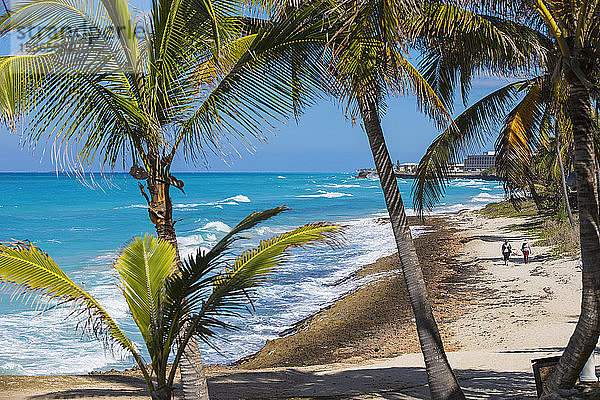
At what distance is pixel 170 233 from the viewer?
5539 mm

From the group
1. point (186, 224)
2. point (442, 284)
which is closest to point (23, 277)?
point (442, 284)

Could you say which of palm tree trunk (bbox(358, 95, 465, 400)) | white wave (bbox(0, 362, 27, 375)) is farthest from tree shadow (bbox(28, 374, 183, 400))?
white wave (bbox(0, 362, 27, 375))

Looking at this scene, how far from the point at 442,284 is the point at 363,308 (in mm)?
4102

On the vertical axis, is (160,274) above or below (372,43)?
below

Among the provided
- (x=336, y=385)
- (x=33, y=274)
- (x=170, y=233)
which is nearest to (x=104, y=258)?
(x=336, y=385)

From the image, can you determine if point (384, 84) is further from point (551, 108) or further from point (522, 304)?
point (522, 304)

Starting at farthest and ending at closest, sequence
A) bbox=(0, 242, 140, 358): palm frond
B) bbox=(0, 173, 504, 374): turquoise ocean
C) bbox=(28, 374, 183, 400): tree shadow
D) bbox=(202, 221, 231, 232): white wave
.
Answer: bbox=(202, 221, 231, 232): white wave < bbox=(0, 173, 504, 374): turquoise ocean < bbox=(28, 374, 183, 400): tree shadow < bbox=(0, 242, 140, 358): palm frond

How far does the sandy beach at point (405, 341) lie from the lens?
850 centimetres

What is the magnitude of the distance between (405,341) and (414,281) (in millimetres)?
7030

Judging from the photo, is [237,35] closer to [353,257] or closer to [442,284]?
[442,284]

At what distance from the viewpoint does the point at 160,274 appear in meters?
5.09

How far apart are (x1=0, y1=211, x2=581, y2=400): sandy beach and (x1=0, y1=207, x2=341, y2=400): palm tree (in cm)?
366

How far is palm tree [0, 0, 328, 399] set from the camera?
16.4 feet

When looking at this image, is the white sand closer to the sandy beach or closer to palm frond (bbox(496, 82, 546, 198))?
the sandy beach
